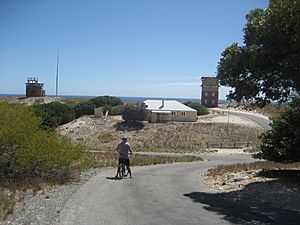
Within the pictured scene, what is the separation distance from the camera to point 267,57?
1422 centimetres

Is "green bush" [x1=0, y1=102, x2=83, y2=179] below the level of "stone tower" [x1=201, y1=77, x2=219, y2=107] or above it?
below

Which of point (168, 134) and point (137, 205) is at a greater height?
point (137, 205)

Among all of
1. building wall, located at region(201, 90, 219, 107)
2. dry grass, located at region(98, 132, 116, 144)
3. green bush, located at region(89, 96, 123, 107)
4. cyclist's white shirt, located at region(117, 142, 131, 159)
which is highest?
building wall, located at region(201, 90, 219, 107)

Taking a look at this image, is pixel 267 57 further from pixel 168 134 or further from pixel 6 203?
pixel 168 134

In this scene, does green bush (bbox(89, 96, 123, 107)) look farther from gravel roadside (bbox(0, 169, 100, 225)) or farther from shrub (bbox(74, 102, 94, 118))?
gravel roadside (bbox(0, 169, 100, 225))

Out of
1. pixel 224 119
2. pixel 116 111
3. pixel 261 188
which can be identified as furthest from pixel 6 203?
pixel 116 111

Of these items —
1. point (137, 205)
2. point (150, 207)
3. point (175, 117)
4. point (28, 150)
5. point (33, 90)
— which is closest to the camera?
point (150, 207)

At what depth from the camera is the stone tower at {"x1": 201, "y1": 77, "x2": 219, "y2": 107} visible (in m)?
96.9

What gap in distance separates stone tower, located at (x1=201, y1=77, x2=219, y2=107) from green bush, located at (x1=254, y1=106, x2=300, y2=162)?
76283 millimetres

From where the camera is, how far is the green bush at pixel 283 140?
1912cm

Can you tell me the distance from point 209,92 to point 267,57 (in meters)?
89.1

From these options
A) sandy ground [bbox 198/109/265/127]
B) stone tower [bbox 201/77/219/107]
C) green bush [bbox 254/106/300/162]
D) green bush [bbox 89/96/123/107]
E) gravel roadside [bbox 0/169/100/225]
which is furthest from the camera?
stone tower [bbox 201/77/219/107]

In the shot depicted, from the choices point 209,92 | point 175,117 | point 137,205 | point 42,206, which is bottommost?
point 175,117

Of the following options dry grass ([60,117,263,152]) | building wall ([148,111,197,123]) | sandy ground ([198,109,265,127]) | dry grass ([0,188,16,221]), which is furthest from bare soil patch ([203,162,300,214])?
building wall ([148,111,197,123])
